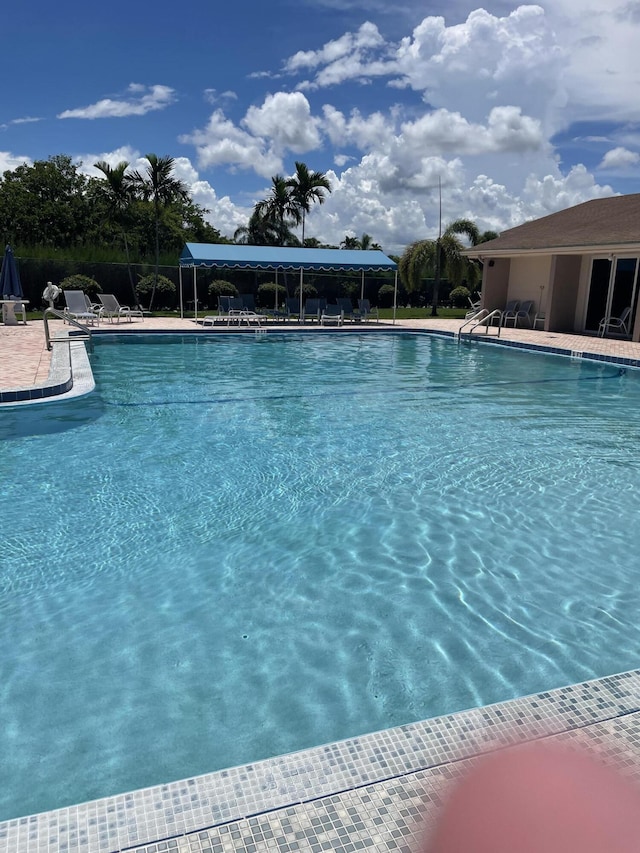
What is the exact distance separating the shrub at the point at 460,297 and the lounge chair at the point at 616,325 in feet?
41.8

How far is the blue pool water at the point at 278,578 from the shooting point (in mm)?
2676

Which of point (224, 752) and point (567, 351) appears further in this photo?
point (567, 351)

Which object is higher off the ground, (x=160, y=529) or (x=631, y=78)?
(x=631, y=78)

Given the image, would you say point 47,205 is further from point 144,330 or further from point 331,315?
point 144,330

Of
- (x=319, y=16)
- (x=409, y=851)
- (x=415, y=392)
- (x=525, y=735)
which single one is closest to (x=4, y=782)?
(x=409, y=851)

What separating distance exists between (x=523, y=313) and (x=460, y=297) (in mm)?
10983

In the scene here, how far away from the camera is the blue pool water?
8.78ft

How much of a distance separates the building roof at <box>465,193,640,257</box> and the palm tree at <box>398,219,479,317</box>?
4006 millimetres

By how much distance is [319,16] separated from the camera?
50.2 feet

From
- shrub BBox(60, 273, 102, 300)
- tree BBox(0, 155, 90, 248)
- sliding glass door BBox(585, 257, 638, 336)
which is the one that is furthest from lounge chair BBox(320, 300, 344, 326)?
tree BBox(0, 155, 90, 248)

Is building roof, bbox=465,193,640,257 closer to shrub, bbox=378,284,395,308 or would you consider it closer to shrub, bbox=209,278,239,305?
shrub, bbox=378,284,395,308

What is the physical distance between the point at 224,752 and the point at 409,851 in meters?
0.98

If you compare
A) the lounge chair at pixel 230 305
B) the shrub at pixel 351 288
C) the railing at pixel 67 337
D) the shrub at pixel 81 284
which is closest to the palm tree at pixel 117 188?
the shrub at pixel 81 284

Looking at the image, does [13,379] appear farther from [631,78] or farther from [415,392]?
[631,78]
